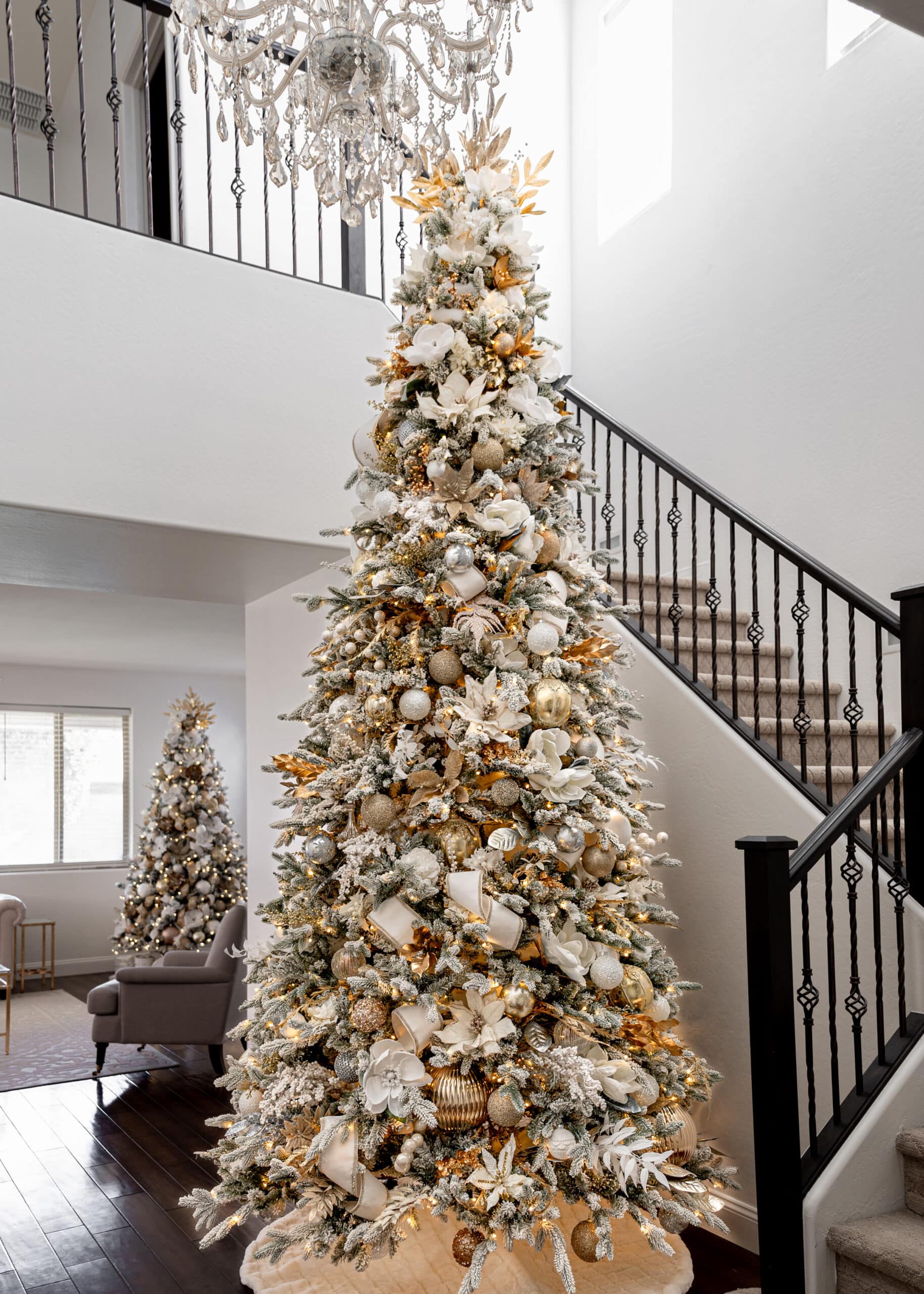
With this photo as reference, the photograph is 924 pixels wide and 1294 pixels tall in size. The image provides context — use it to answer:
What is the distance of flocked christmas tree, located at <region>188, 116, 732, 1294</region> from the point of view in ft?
8.08

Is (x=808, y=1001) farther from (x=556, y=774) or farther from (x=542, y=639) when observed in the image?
(x=542, y=639)

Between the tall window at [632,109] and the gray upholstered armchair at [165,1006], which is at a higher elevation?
the tall window at [632,109]

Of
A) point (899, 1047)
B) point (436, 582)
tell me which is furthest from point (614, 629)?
point (899, 1047)

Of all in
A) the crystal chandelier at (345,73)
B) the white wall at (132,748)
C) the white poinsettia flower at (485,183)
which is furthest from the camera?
the white wall at (132,748)

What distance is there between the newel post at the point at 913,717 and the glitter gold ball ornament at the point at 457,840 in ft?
4.53

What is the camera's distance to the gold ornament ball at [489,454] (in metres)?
2.81

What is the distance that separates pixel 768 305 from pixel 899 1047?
3605 mm

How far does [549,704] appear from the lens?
2.68 meters

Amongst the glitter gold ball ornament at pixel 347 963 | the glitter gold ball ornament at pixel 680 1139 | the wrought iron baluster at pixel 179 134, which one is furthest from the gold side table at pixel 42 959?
the glitter gold ball ornament at pixel 680 1139

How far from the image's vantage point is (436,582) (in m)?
2.75

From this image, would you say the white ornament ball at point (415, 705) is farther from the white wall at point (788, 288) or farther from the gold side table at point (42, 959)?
the gold side table at point (42, 959)

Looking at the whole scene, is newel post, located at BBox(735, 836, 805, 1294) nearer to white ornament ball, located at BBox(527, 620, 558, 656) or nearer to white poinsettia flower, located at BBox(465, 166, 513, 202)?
white ornament ball, located at BBox(527, 620, 558, 656)

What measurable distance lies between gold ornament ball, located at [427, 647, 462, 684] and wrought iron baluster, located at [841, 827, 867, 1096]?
1233mm

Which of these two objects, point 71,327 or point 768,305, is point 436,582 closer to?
point 71,327
